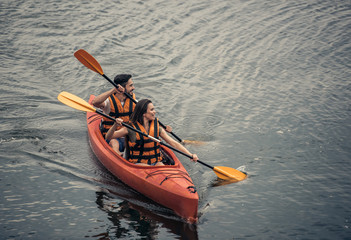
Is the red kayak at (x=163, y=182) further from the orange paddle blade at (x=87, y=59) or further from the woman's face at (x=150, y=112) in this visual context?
the orange paddle blade at (x=87, y=59)

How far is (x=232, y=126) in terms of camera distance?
825 cm

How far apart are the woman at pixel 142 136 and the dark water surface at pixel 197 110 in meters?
0.56

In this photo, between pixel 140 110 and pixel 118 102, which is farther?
pixel 118 102

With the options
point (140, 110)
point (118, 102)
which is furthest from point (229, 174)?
point (118, 102)

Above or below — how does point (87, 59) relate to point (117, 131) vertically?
above

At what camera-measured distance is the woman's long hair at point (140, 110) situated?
5.32 meters

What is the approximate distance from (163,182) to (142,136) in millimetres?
706

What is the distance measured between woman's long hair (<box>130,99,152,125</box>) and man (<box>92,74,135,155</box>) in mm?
940

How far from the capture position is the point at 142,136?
5.46m

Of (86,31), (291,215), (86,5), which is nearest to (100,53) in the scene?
(86,31)

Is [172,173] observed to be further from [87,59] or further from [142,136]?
[87,59]

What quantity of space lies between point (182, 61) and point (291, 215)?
6.99 metres

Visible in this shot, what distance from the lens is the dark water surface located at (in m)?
5.37

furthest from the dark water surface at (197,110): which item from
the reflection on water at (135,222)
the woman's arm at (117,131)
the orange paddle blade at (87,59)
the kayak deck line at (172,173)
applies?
the orange paddle blade at (87,59)
